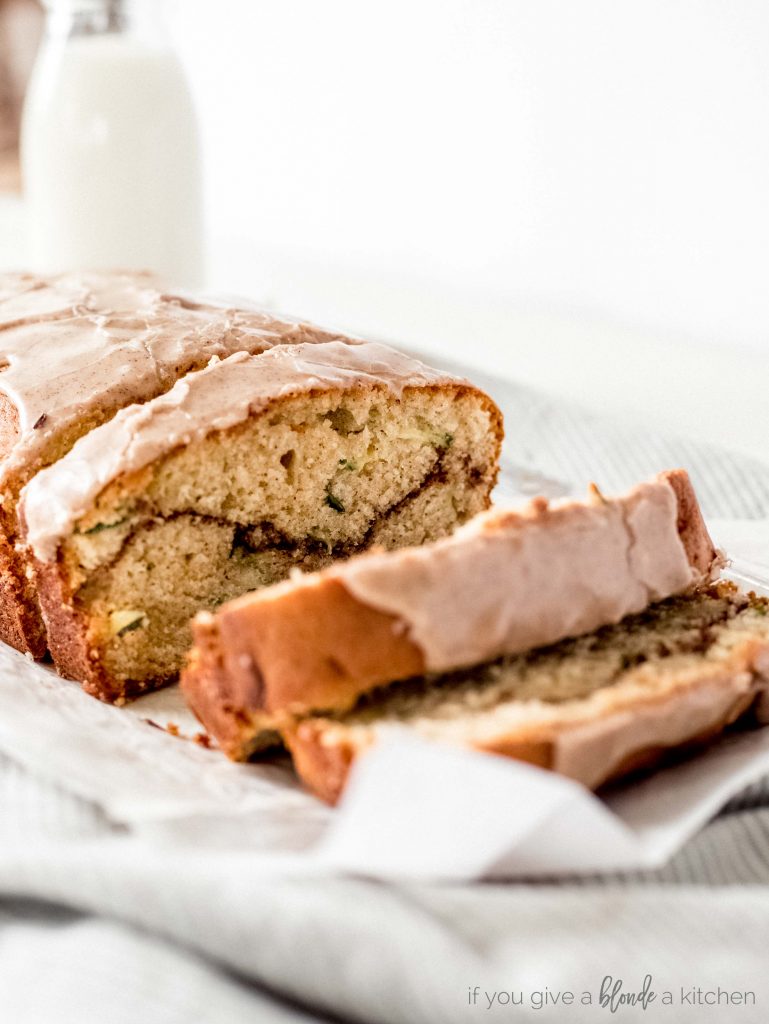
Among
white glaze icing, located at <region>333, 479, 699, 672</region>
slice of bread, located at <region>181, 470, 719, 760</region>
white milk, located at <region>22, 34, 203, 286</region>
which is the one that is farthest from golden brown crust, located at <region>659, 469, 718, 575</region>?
white milk, located at <region>22, 34, 203, 286</region>

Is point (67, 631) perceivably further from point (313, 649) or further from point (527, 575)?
point (527, 575)

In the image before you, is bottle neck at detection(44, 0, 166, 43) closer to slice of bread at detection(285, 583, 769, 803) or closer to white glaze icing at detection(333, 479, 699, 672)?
white glaze icing at detection(333, 479, 699, 672)

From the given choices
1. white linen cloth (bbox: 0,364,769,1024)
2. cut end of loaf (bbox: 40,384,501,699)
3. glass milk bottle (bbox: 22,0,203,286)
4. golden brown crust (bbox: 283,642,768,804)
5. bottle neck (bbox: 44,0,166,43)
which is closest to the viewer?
white linen cloth (bbox: 0,364,769,1024)

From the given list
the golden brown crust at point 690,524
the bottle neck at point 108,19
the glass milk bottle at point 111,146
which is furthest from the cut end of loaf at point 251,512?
the bottle neck at point 108,19

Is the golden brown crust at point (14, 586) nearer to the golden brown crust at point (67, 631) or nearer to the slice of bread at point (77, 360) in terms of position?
the slice of bread at point (77, 360)

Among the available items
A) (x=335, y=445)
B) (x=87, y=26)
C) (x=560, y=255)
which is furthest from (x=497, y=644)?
(x=560, y=255)

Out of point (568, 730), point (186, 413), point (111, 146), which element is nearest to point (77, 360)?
point (186, 413)
